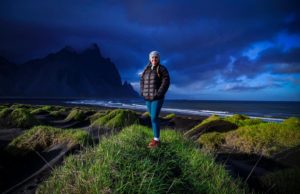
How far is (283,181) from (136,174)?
11.9ft

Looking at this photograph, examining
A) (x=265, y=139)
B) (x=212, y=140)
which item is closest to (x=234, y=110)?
(x=212, y=140)

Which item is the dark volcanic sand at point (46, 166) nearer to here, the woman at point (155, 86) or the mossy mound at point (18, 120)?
the woman at point (155, 86)

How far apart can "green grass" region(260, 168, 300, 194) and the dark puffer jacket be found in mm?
3037

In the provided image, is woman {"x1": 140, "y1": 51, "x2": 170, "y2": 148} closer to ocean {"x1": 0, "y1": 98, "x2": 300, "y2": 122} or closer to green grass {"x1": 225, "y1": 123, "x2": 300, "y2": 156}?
green grass {"x1": 225, "y1": 123, "x2": 300, "y2": 156}

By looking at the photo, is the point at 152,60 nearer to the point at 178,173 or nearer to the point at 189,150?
the point at 189,150

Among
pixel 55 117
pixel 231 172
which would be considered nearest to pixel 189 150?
pixel 231 172

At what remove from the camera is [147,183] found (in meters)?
3.98

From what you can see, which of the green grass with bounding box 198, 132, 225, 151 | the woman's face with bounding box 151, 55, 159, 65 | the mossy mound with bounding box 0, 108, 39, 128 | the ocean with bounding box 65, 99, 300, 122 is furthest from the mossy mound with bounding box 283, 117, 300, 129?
the ocean with bounding box 65, 99, 300, 122

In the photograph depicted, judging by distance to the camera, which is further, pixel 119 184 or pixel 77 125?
pixel 77 125

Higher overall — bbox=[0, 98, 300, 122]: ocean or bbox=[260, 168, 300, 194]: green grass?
bbox=[0, 98, 300, 122]: ocean

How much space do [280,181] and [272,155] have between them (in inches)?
76.6

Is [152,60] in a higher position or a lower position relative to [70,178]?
higher

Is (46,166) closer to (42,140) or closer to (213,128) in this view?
(42,140)

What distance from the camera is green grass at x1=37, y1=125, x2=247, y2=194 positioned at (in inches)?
150
